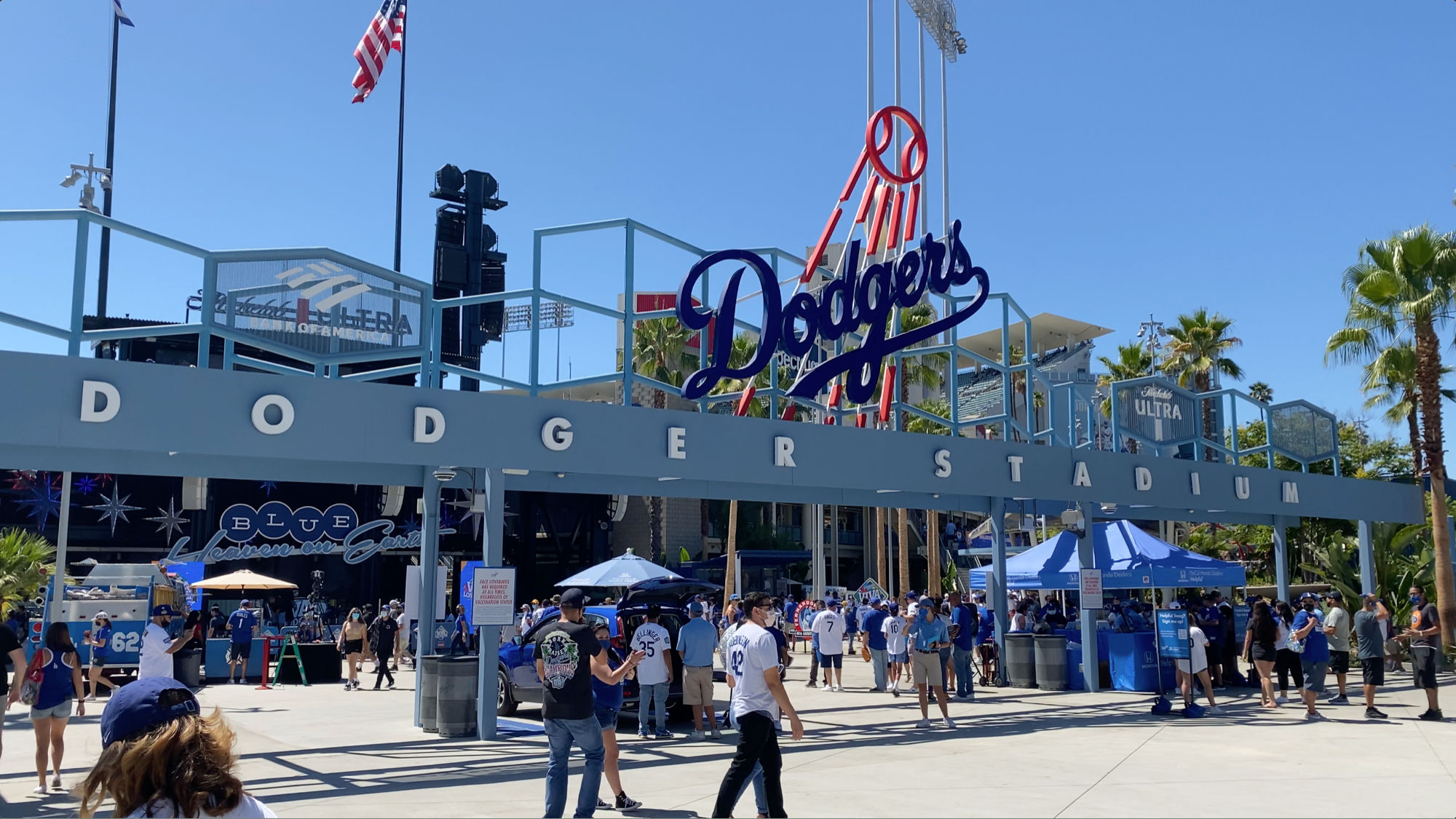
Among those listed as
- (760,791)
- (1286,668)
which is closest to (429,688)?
(760,791)

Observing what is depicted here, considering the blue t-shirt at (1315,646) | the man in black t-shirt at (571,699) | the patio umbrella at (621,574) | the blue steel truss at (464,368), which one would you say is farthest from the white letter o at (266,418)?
the blue t-shirt at (1315,646)

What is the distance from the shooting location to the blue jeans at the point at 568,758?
7.69 meters

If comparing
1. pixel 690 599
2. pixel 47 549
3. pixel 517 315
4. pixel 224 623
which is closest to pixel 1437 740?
pixel 690 599

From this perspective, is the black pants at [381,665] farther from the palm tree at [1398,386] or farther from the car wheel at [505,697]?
the palm tree at [1398,386]

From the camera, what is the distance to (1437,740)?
12883 mm

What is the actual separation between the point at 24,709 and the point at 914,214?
622 inches

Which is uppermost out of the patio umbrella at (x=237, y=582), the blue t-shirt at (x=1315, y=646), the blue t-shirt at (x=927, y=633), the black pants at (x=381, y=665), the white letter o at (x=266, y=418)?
the white letter o at (x=266, y=418)

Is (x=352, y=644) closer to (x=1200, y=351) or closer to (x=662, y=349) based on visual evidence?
(x=662, y=349)

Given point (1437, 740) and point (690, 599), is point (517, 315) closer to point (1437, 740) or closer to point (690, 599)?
point (690, 599)

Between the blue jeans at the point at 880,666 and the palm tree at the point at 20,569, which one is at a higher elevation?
the palm tree at the point at 20,569

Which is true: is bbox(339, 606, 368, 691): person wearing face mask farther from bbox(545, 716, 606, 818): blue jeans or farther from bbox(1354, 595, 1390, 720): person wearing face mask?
bbox(1354, 595, 1390, 720): person wearing face mask

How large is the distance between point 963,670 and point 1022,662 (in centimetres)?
243

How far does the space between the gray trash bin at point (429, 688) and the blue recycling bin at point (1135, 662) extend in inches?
451

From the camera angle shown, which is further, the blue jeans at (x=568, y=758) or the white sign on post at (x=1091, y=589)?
the white sign on post at (x=1091, y=589)
